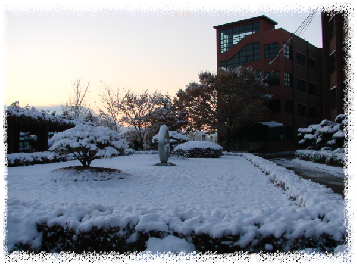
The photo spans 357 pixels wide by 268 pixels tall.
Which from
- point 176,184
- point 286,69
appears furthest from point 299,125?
point 176,184

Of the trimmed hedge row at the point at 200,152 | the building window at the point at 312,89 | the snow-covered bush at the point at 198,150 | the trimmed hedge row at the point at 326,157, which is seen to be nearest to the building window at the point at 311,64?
the building window at the point at 312,89

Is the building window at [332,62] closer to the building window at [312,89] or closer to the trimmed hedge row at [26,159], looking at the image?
the building window at [312,89]

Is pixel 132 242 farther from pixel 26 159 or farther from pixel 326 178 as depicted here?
pixel 26 159

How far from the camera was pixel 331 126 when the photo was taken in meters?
18.1

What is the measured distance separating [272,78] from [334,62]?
13.1 m

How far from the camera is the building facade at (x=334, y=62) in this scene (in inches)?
782

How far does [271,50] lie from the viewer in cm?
3459

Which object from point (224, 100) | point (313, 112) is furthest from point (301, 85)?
point (224, 100)

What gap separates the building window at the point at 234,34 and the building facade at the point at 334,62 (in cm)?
1586

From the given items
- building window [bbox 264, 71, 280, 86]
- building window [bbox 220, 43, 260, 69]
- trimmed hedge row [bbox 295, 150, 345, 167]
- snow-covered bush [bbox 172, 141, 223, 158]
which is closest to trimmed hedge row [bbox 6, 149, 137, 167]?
snow-covered bush [bbox 172, 141, 223, 158]

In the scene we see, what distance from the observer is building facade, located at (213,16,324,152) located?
1351 inches

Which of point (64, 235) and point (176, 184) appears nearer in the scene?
point (64, 235)

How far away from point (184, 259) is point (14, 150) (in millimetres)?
15442

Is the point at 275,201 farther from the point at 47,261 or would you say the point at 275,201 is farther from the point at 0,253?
the point at 0,253
